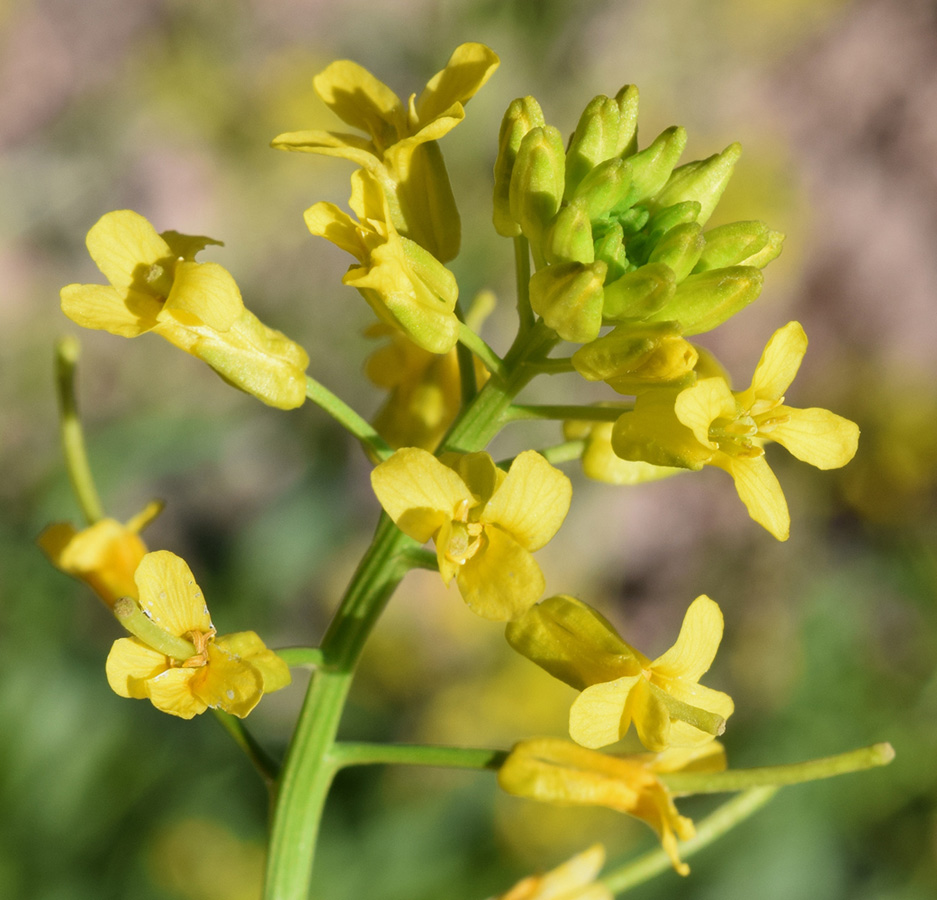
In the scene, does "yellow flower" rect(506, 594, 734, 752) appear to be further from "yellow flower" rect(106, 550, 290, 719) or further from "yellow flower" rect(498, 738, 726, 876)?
"yellow flower" rect(106, 550, 290, 719)

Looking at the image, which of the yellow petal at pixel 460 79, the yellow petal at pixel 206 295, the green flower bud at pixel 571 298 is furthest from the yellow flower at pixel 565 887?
the yellow petal at pixel 460 79

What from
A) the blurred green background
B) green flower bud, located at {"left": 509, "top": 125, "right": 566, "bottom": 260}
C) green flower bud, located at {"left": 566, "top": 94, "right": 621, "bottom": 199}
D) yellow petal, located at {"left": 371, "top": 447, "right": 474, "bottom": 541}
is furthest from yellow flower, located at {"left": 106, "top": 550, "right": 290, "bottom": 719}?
the blurred green background

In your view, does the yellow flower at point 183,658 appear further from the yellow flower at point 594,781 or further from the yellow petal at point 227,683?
the yellow flower at point 594,781

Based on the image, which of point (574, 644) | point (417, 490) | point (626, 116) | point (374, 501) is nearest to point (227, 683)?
point (417, 490)

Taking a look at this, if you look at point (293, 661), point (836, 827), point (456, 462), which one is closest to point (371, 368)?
point (456, 462)

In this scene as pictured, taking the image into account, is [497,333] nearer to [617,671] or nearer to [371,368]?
[371,368]
